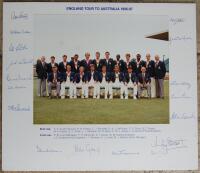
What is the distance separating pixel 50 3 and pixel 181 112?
0.44m

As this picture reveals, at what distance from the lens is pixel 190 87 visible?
999 mm

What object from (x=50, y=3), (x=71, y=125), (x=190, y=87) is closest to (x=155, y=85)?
(x=190, y=87)

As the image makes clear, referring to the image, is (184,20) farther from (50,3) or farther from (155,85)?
(50,3)

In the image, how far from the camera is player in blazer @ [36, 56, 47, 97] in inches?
38.8

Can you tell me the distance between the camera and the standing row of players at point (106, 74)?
39.0 inches

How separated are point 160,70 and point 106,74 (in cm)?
14
